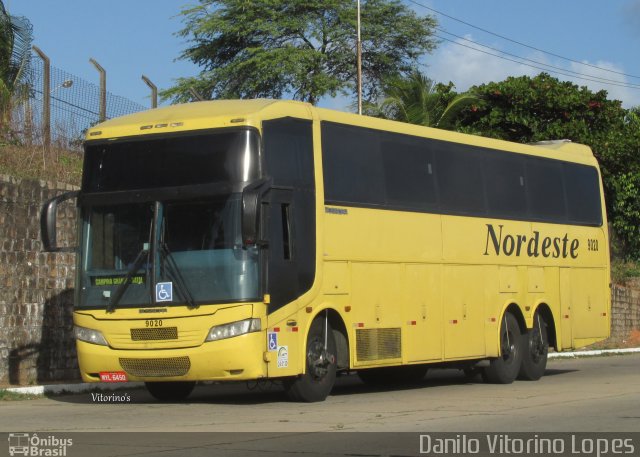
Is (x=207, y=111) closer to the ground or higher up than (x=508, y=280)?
higher up

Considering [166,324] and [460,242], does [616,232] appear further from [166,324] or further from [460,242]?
[166,324]

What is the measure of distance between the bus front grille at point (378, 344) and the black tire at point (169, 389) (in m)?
2.39

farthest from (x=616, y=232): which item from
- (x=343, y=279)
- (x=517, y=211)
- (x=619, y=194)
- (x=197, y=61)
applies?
(x=343, y=279)

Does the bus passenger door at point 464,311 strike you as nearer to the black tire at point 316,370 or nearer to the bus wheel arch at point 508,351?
the bus wheel arch at point 508,351

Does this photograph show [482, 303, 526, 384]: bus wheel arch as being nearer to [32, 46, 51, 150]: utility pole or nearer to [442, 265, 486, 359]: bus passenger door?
[442, 265, 486, 359]: bus passenger door

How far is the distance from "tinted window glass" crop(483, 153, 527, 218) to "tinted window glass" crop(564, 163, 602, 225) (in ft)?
5.71

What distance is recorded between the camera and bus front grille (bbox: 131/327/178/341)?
14.5m

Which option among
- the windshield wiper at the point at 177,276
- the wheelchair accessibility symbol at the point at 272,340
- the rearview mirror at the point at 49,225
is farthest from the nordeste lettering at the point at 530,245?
the rearview mirror at the point at 49,225

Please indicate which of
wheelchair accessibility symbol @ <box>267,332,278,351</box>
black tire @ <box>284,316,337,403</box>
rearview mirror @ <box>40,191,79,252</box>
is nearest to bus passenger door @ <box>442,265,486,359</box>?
black tire @ <box>284,316,337,403</box>

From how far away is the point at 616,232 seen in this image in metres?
41.8

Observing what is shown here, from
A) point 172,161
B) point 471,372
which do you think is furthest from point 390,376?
point 172,161

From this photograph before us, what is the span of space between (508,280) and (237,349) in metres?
7.24

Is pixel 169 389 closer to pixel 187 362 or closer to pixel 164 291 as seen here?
pixel 187 362

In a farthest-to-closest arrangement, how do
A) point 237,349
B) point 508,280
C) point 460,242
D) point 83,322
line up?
point 508,280 < point 460,242 < point 83,322 < point 237,349
